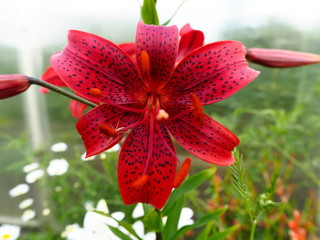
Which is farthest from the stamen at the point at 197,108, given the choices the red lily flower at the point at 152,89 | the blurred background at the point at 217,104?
the blurred background at the point at 217,104

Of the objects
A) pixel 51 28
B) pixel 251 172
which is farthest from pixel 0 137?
pixel 251 172

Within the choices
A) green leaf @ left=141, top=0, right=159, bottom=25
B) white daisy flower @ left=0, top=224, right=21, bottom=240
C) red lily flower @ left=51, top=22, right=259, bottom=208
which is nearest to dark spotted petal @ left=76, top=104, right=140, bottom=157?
red lily flower @ left=51, top=22, right=259, bottom=208

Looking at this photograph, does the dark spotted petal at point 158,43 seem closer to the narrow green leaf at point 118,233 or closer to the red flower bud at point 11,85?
the red flower bud at point 11,85

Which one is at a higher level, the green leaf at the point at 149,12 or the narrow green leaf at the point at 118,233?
the green leaf at the point at 149,12

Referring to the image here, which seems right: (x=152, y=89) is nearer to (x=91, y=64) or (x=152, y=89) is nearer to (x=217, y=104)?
(x=91, y=64)

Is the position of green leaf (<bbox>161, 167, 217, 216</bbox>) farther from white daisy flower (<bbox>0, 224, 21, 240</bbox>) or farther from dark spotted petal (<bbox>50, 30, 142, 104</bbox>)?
white daisy flower (<bbox>0, 224, 21, 240</bbox>)

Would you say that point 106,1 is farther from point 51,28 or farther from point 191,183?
point 191,183

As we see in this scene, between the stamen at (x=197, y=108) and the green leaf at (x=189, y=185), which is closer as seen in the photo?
the stamen at (x=197, y=108)
